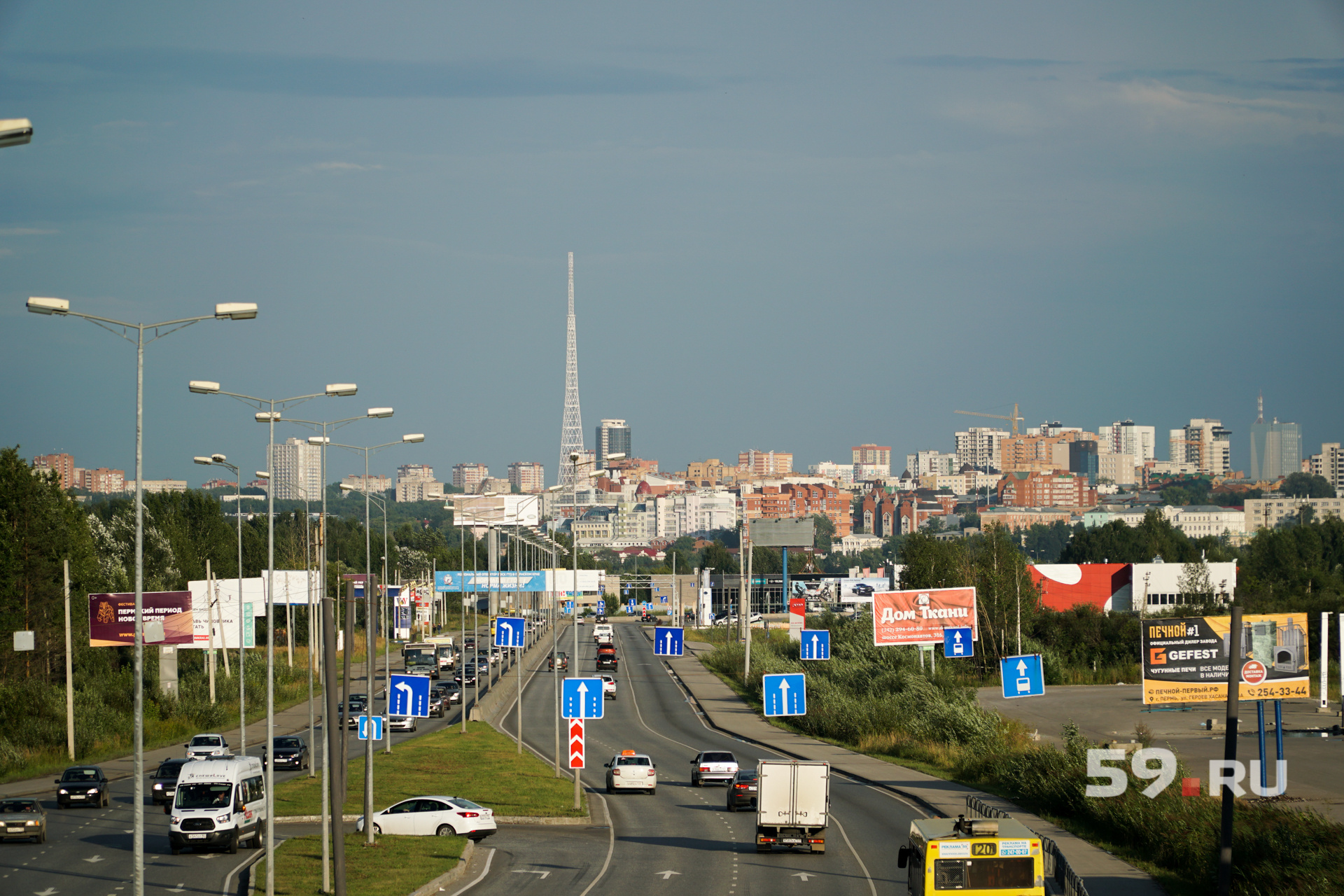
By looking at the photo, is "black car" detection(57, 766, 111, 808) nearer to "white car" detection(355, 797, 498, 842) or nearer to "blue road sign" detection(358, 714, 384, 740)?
"blue road sign" detection(358, 714, 384, 740)

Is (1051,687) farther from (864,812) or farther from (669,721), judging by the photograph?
(864,812)

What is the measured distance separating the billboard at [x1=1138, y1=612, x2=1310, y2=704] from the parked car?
31.7m

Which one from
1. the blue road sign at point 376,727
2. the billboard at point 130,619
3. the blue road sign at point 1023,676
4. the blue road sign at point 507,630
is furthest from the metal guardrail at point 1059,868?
the billboard at point 130,619

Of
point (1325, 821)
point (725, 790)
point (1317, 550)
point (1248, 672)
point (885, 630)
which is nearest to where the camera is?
point (1325, 821)

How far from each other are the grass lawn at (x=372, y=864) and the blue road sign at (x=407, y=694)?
39.1 feet

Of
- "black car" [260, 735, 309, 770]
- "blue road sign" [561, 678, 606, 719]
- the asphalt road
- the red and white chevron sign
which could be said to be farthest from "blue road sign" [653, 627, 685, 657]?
the red and white chevron sign

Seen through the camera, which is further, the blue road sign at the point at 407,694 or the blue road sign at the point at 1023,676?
the blue road sign at the point at 407,694

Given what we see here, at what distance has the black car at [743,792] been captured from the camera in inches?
1658

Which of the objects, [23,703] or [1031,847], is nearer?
[1031,847]

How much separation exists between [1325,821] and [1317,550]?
17096cm

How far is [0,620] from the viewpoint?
69.8 meters

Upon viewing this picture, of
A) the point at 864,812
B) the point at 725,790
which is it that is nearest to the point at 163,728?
the point at 725,790

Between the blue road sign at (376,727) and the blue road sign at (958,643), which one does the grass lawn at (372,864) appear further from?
the blue road sign at (958,643)

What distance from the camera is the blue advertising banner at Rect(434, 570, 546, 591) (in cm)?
10788
